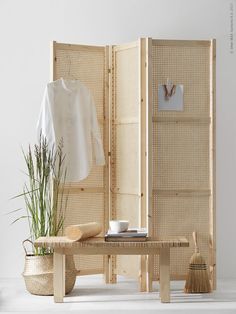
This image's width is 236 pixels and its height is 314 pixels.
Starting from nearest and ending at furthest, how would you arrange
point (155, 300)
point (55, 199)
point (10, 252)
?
point (155, 300) → point (55, 199) → point (10, 252)

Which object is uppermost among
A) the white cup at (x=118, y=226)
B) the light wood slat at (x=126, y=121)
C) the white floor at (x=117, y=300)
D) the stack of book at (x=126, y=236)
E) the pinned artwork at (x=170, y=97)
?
the pinned artwork at (x=170, y=97)

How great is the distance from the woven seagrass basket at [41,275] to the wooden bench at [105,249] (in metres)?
0.24

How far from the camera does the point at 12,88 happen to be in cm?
644

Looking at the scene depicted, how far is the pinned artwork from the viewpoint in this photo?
585cm

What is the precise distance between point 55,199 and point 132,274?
0.92 metres

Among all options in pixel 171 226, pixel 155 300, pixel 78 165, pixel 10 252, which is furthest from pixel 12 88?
pixel 155 300

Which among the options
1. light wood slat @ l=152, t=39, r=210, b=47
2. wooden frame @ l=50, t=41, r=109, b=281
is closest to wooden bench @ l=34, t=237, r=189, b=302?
wooden frame @ l=50, t=41, r=109, b=281

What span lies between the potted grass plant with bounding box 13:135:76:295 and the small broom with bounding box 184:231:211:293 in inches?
37.2

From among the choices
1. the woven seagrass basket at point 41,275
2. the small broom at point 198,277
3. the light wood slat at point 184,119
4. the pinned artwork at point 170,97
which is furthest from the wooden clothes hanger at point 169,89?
the woven seagrass basket at point 41,275

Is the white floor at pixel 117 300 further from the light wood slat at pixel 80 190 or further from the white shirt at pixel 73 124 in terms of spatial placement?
the white shirt at pixel 73 124

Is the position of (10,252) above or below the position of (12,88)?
below

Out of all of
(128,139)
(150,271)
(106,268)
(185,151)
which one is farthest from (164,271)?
(128,139)

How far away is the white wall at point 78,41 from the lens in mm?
6434

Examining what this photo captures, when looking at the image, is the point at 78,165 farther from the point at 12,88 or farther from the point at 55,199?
the point at 12,88
